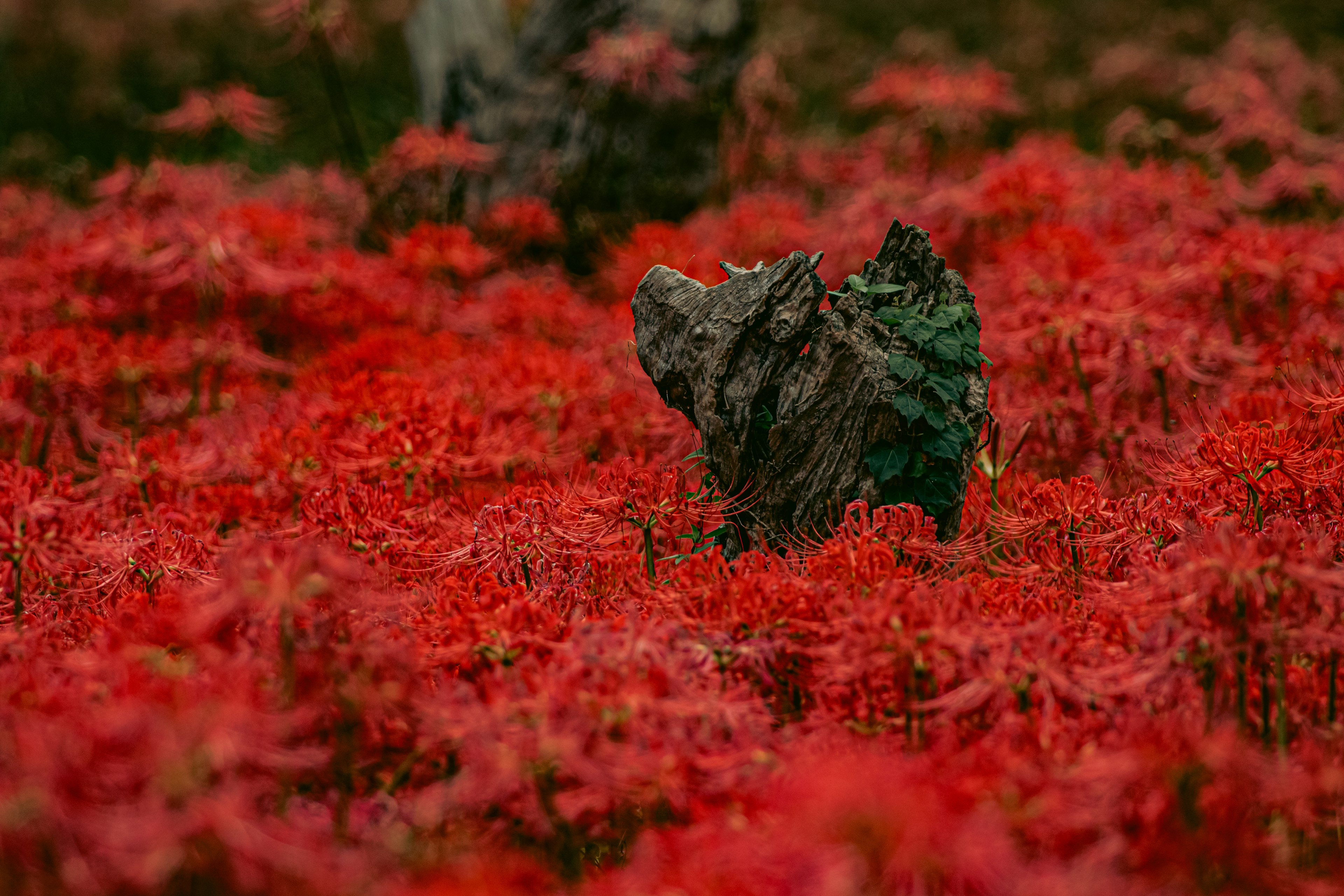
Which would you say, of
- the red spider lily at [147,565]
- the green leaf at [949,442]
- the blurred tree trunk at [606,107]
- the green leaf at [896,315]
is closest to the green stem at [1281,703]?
the green leaf at [949,442]

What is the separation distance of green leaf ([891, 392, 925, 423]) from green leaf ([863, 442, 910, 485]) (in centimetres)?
6

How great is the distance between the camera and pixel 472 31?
5184 millimetres

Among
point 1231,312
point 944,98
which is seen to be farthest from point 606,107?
point 1231,312

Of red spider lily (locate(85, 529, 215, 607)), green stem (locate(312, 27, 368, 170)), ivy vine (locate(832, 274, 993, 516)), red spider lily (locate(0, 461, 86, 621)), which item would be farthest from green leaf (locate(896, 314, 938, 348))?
green stem (locate(312, 27, 368, 170))

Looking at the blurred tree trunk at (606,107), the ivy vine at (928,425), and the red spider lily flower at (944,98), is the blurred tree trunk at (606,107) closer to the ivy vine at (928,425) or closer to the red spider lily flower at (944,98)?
the red spider lily flower at (944,98)

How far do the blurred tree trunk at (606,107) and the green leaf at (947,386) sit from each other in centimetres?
291

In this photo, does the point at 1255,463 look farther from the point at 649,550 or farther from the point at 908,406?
the point at 649,550

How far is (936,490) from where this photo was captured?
1.95 m

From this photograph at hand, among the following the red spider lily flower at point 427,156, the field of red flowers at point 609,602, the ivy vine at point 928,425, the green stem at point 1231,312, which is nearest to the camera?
the field of red flowers at point 609,602

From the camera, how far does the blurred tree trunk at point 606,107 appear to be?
4.75 meters

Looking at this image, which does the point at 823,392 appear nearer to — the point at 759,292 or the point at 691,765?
the point at 759,292

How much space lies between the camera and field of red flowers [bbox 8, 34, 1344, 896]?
111cm

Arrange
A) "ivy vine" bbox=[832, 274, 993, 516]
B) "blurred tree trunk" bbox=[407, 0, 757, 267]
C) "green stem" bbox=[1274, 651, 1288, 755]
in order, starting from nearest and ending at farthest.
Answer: "green stem" bbox=[1274, 651, 1288, 755]
"ivy vine" bbox=[832, 274, 993, 516]
"blurred tree trunk" bbox=[407, 0, 757, 267]

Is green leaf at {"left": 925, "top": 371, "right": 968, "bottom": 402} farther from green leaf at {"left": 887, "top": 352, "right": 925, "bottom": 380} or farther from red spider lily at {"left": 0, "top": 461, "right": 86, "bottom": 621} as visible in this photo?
red spider lily at {"left": 0, "top": 461, "right": 86, "bottom": 621}
